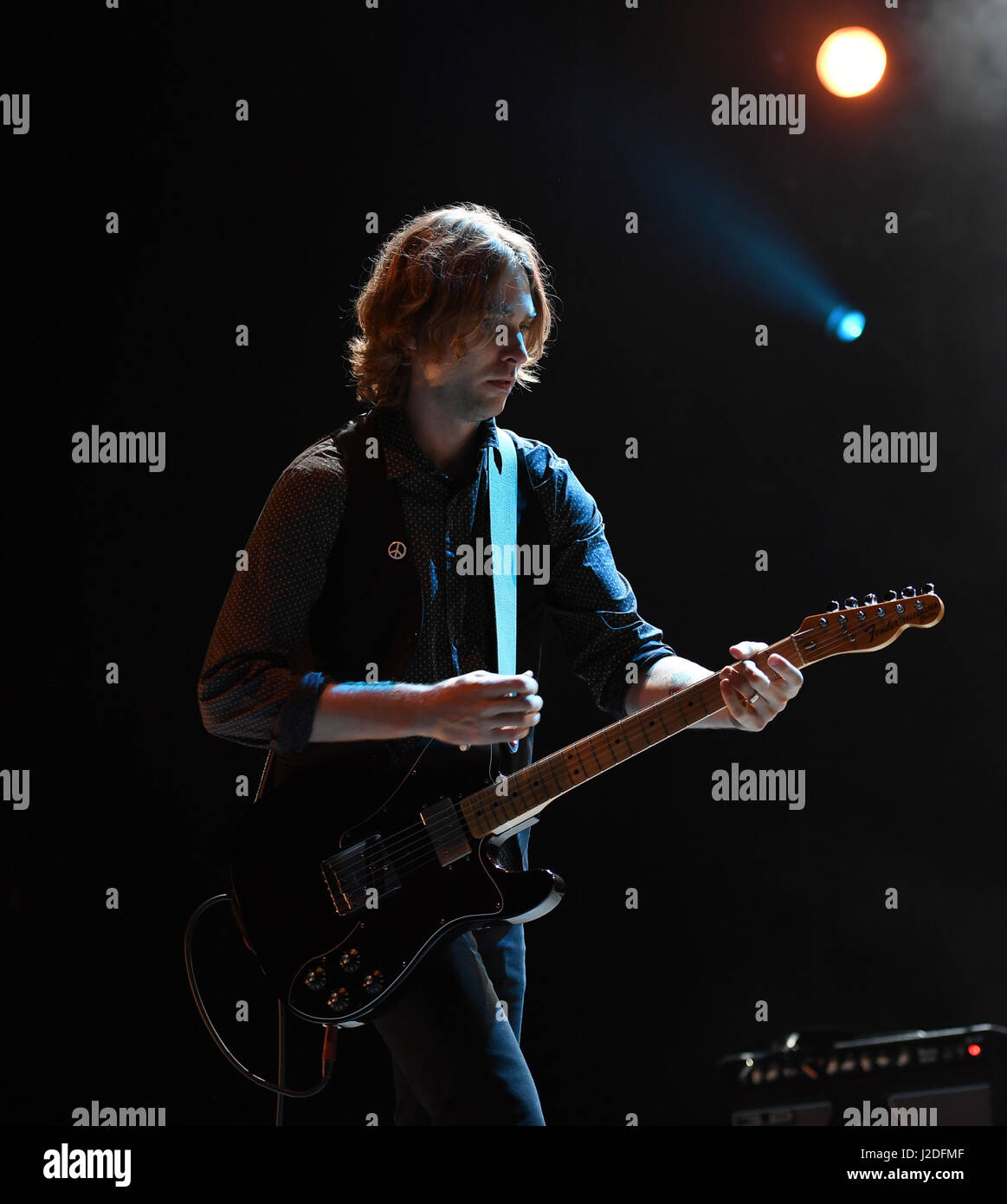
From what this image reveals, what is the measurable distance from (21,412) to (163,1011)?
1800 millimetres

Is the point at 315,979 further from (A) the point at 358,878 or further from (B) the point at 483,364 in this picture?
(B) the point at 483,364

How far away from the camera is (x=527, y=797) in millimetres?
2156

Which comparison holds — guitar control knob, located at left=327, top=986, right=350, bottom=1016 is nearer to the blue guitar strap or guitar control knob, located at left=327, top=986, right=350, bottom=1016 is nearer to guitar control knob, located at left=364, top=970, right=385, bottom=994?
guitar control knob, located at left=364, top=970, right=385, bottom=994

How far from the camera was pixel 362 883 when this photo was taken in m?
2.08

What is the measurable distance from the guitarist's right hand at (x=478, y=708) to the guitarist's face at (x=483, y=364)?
0.68 m

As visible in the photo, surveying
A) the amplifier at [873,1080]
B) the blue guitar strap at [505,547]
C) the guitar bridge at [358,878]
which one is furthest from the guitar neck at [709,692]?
the amplifier at [873,1080]

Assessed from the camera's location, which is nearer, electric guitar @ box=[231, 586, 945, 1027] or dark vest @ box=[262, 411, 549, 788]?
electric guitar @ box=[231, 586, 945, 1027]

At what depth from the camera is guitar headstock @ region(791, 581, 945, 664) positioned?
7.31 ft

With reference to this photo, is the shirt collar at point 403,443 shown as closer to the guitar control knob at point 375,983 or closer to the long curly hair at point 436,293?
the long curly hair at point 436,293

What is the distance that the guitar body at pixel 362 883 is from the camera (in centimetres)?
203

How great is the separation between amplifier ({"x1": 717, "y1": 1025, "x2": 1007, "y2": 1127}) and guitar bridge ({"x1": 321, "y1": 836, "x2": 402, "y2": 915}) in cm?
65

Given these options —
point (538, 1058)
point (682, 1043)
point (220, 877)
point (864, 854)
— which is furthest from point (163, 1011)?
point (864, 854)

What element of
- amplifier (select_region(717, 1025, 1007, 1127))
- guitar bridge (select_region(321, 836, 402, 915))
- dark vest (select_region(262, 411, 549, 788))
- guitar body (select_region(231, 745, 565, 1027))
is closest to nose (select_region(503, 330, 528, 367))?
dark vest (select_region(262, 411, 549, 788))

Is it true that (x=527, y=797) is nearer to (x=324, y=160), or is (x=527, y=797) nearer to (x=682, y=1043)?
(x=682, y=1043)
